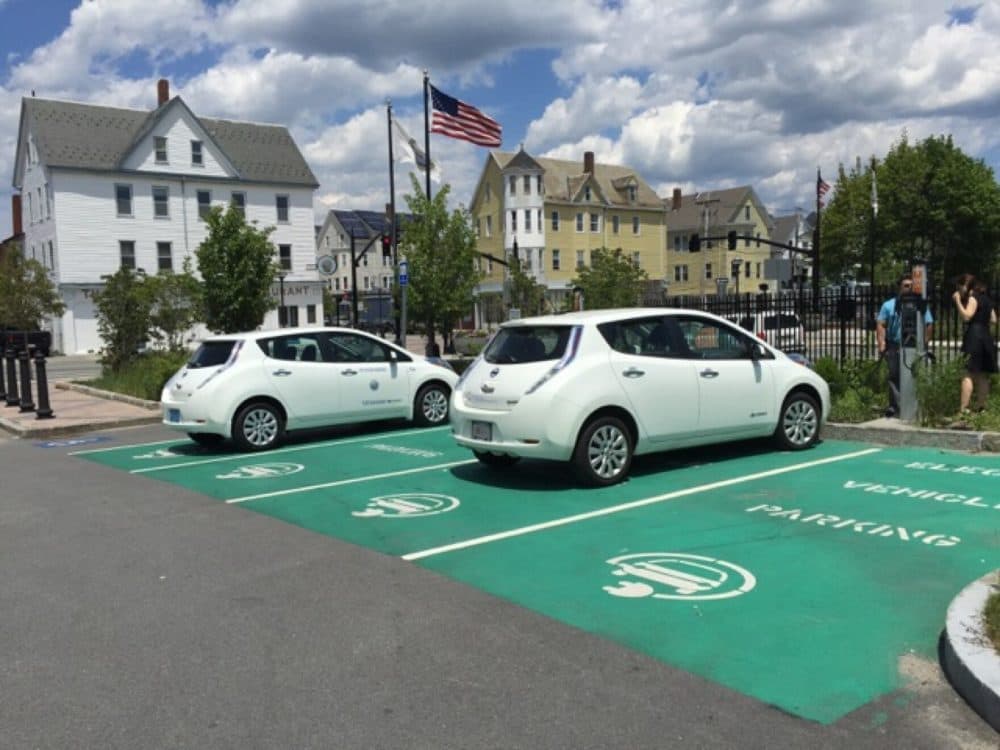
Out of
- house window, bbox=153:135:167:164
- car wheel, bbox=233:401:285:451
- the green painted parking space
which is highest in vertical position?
house window, bbox=153:135:167:164

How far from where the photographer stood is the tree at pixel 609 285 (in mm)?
30281

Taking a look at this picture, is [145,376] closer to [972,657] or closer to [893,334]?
[893,334]

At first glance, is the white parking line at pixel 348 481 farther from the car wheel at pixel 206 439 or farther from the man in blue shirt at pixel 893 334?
the man in blue shirt at pixel 893 334

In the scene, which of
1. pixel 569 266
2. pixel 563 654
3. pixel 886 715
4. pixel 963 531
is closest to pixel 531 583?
pixel 563 654

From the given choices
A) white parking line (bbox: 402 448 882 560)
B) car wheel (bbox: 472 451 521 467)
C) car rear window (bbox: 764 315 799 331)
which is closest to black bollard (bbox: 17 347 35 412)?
car wheel (bbox: 472 451 521 467)

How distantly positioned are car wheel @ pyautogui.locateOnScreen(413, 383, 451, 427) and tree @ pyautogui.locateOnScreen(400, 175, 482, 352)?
1065 centimetres

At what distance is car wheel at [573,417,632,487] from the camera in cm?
827

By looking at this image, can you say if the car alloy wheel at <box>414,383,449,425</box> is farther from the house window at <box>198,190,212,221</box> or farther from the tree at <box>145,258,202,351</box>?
the house window at <box>198,190,212,221</box>

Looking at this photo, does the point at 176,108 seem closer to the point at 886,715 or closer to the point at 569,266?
the point at 569,266

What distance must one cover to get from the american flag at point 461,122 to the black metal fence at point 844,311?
10017mm

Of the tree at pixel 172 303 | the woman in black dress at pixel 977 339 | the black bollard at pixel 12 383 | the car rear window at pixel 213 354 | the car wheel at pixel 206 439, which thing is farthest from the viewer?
the tree at pixel 172 303

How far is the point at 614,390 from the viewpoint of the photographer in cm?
843

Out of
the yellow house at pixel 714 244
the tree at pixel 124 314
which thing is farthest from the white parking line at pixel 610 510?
the yellow house at pixel 714 244

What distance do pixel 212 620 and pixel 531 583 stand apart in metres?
1.91
